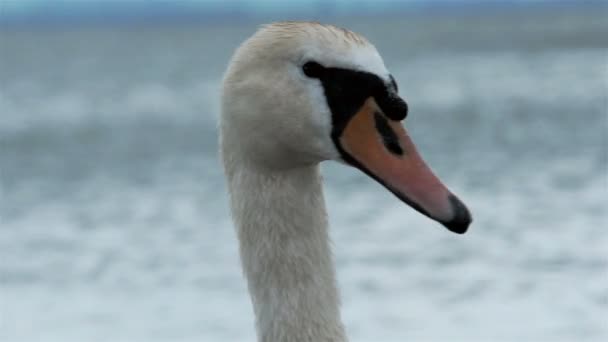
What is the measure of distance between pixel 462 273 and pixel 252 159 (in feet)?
23.9

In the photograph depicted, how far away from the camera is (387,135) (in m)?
3.71

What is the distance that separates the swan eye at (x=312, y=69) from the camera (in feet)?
12.3

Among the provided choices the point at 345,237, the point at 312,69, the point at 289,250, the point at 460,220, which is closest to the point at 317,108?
the point at 312,69

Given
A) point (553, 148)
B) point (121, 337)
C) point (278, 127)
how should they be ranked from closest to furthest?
1. point (278, 127)
2. point (121, 337)
3. point (553, 148)

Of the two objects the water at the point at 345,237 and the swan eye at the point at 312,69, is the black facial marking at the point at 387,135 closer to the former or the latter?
the swan eye at the point at 312,69

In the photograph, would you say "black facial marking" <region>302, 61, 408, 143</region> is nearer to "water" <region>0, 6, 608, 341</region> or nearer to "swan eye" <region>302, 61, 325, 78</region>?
"swan eye" <region>302, 61, 325, 78</region>

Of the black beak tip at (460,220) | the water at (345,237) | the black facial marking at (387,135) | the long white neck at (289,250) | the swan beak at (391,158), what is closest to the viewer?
the black beak tip at (460,220)

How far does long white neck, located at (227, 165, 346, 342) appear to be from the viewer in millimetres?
3891

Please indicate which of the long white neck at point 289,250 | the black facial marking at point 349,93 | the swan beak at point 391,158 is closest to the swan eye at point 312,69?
the black facial marking at point 349,93

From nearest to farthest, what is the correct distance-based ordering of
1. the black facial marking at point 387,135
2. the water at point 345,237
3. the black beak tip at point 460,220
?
the black beak tip at point 460,220
the black facial marking at point 387,135
the water at point 345,237

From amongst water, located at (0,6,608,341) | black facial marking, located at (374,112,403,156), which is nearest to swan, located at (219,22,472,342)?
black facial marking, located at (374,112,403,156)

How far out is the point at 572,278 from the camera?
10523mm

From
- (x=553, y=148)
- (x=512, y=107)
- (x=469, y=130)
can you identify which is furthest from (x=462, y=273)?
(x=512, y=107)

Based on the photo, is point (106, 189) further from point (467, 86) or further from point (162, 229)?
point (467, 86)
